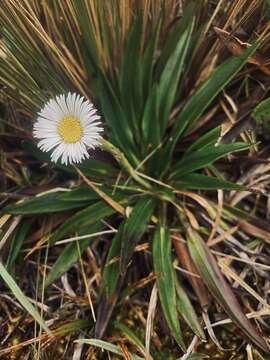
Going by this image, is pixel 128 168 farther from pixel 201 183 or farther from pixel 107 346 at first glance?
pixel 107 346

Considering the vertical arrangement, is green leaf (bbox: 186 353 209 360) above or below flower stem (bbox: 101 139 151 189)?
below

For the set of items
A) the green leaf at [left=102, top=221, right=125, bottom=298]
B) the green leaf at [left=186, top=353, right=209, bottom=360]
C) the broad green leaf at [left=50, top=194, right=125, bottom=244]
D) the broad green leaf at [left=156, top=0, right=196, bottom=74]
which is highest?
the broad green leaf at [left=156, top=0, right=196, bottom=74]

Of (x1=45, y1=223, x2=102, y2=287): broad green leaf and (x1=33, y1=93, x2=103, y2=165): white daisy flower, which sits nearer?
(x1=33, y1=93, x2=103, y2=165): white daisy flower

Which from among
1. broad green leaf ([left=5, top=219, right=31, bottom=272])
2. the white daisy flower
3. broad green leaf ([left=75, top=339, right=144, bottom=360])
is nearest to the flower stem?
the white daisy flower

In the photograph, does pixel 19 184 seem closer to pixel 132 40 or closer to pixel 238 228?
pixel 132 40

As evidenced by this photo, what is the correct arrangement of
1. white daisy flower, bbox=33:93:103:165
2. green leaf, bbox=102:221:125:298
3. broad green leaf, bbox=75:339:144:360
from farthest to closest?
green leaf, bbox=102:221:125:298
broad green leaf, bbox=75:339:144:360
white daisy flower, bbox=33:93:103:165

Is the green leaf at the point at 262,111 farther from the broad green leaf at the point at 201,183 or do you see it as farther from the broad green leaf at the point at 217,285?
the broad green leaf at the point at 217,285

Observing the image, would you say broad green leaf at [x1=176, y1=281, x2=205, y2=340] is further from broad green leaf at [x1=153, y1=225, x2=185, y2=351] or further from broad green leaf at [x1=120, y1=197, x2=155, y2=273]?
broad green leaf at [x1=120, y1=197, x2=155, y2=273]
